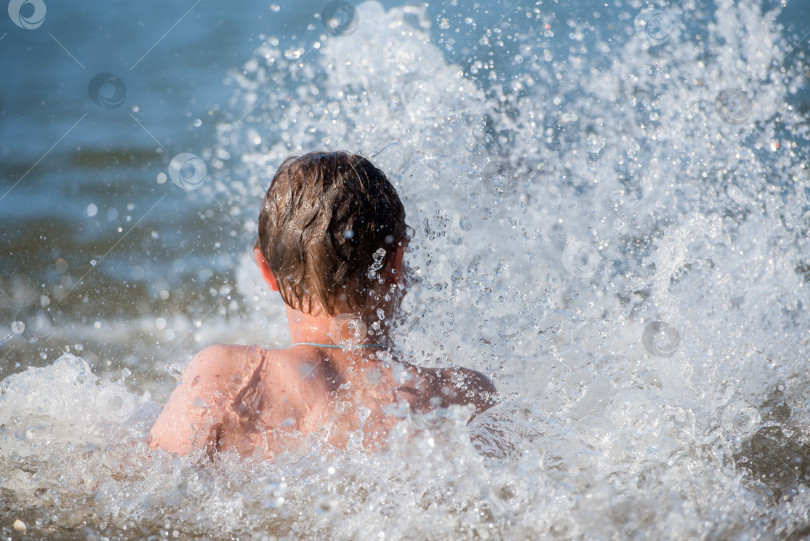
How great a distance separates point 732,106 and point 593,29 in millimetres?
1172

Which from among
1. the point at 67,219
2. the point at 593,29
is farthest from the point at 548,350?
the point at 67,219

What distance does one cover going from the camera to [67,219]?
4797 mm

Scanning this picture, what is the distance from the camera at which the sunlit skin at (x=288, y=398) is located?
1904 millimetres
